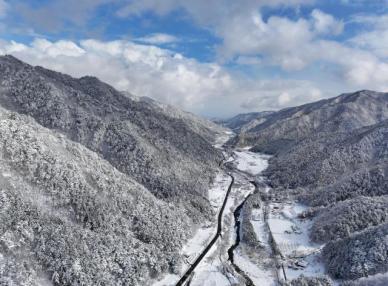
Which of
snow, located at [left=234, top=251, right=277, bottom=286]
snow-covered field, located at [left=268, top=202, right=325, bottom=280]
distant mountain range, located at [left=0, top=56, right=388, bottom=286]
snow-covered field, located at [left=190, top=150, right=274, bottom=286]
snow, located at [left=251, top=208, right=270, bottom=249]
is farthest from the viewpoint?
snow, located at [left=251, top=208, right=270, bottom=249]

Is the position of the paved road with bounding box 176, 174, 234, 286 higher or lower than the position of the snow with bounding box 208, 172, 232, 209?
lower

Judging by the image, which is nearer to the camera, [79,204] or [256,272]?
[79,204]

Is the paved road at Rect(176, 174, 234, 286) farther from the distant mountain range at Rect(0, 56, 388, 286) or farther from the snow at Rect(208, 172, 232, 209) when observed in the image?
the snow at Rect(208, 172, 232, 209)

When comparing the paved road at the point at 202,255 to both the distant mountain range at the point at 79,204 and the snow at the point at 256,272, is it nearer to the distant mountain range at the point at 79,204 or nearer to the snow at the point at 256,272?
the distant mountain range at the point at 79,204

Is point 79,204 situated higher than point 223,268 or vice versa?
point 79,204

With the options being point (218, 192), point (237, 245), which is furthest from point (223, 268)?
point (218, 192)

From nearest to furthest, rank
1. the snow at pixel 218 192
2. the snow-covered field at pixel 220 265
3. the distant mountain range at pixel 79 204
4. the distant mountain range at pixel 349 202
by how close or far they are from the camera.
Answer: the distant mountain range at pixel 79 204 < the distant mountain range at pixel 349 202 < the snow-covered field at pixel 220 265 < the snow at pixel 218 192

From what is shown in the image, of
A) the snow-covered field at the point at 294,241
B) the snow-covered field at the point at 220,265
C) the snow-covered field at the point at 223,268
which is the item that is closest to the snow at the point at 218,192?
the snow-covered field at the point at 220,265

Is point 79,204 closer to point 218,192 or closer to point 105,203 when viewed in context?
point 105,203

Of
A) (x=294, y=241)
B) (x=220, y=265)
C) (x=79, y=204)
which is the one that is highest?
(x=79, y=204)

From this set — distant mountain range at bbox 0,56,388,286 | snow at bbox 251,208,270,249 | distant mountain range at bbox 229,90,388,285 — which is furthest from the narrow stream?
distant mountain range at bbox 229,90,388,285

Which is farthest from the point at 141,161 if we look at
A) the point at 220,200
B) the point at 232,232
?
the point at 232,232

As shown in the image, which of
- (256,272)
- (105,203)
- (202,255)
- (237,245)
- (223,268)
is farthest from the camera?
(237,245)
